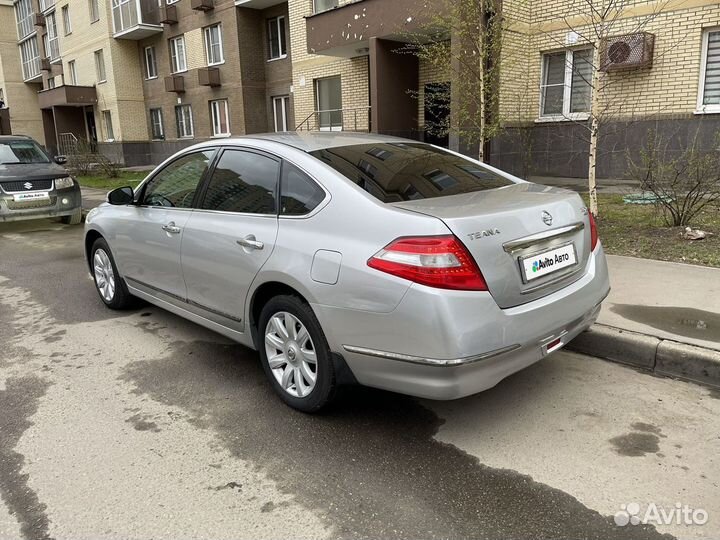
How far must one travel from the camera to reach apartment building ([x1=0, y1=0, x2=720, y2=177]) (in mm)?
11391

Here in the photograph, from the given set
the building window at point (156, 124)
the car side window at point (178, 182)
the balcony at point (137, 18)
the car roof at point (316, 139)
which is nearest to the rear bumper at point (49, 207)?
the car side window at point (178, 182)

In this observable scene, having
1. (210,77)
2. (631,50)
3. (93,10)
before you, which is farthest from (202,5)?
(631,50)

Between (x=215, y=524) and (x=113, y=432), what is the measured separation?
1.14 m

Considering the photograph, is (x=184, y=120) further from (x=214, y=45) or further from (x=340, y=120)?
(x=340, y=120)

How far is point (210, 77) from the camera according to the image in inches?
914

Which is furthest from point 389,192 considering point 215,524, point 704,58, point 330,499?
point 704,58

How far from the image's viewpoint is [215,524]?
2.47 m

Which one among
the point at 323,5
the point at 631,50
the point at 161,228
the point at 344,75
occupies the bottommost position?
the point at 161,228

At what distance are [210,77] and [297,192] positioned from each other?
21.8m

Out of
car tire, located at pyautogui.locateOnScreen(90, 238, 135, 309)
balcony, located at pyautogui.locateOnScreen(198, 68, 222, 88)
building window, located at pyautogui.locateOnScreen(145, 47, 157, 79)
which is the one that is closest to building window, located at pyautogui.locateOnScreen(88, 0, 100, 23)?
building window, located at pyautogui.locateOnScreen(145, 47, 157, 79)

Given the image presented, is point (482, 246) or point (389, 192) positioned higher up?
point (389, 192)

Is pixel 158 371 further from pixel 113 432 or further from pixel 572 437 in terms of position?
pixel 572 437

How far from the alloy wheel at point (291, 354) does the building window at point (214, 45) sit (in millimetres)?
22053

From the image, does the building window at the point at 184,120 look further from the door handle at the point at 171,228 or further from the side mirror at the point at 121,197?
the door handle at the point at 171,228
